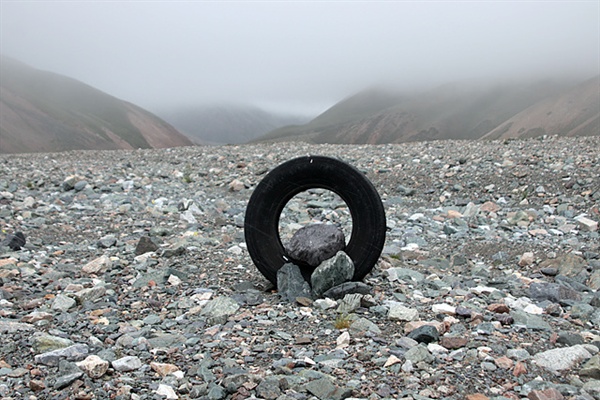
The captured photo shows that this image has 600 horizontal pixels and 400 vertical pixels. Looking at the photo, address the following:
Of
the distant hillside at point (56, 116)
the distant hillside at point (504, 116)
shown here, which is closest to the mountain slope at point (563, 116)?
the distant hillside at point (504, 116)

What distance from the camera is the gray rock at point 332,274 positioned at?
552 centimetres

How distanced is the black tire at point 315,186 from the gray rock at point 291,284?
0.24 metres

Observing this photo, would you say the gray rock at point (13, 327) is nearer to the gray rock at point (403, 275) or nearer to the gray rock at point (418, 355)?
the gray rock at point (418, 355)

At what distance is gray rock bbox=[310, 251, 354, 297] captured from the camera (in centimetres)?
552

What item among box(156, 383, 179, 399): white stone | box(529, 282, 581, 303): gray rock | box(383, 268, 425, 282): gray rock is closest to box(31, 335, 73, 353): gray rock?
box(156, 383, 179, 399): white stone

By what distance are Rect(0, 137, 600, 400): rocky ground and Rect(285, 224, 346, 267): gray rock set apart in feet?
1.82

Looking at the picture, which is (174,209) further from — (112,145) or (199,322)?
(112,145)

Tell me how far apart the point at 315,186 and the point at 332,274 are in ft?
3.82

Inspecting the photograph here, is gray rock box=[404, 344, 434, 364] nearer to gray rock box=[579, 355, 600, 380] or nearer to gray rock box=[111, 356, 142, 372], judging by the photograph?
gray rock box=[579, 355, 600, 380]

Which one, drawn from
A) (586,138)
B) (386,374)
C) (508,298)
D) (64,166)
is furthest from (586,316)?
(64,166)

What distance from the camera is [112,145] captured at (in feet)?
458

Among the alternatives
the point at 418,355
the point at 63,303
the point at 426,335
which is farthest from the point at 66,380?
the point at 426,335

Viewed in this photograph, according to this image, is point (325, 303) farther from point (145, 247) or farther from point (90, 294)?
point (145, 247)

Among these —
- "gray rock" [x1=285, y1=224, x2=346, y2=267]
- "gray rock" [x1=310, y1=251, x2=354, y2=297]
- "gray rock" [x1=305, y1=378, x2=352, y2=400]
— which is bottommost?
"gray rock" [x1=305, y1=378, x2=352, y2=400]
